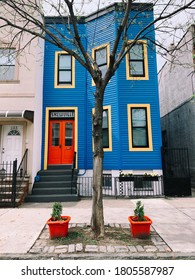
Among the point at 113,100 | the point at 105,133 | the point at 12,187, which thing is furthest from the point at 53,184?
the point at 113,100

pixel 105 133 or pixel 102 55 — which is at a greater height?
pixel 102 55

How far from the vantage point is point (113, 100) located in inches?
423

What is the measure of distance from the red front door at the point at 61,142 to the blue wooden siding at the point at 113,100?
22.6 inches

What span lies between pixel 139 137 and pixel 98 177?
6240 mm

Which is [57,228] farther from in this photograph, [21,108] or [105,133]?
[105,133]

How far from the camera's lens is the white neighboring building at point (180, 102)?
11.8 meters

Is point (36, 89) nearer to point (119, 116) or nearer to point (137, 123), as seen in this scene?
point (119, 116)

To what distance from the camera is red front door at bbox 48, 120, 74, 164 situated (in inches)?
437

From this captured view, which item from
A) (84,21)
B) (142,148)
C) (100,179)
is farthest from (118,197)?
(84,21)

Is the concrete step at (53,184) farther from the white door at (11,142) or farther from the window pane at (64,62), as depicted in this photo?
the window pane at (64,62)

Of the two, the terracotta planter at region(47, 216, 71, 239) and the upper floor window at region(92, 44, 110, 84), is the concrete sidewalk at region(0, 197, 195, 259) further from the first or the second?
the upper floor window at region(92, 44, 110, 84)

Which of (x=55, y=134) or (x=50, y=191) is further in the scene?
(x=55, y=134)

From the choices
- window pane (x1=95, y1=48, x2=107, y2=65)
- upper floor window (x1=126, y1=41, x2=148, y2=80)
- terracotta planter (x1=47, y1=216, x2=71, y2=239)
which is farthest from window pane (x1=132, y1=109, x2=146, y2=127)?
terracotta planter (x1=47, y1=216, x2=71, y2=239)
